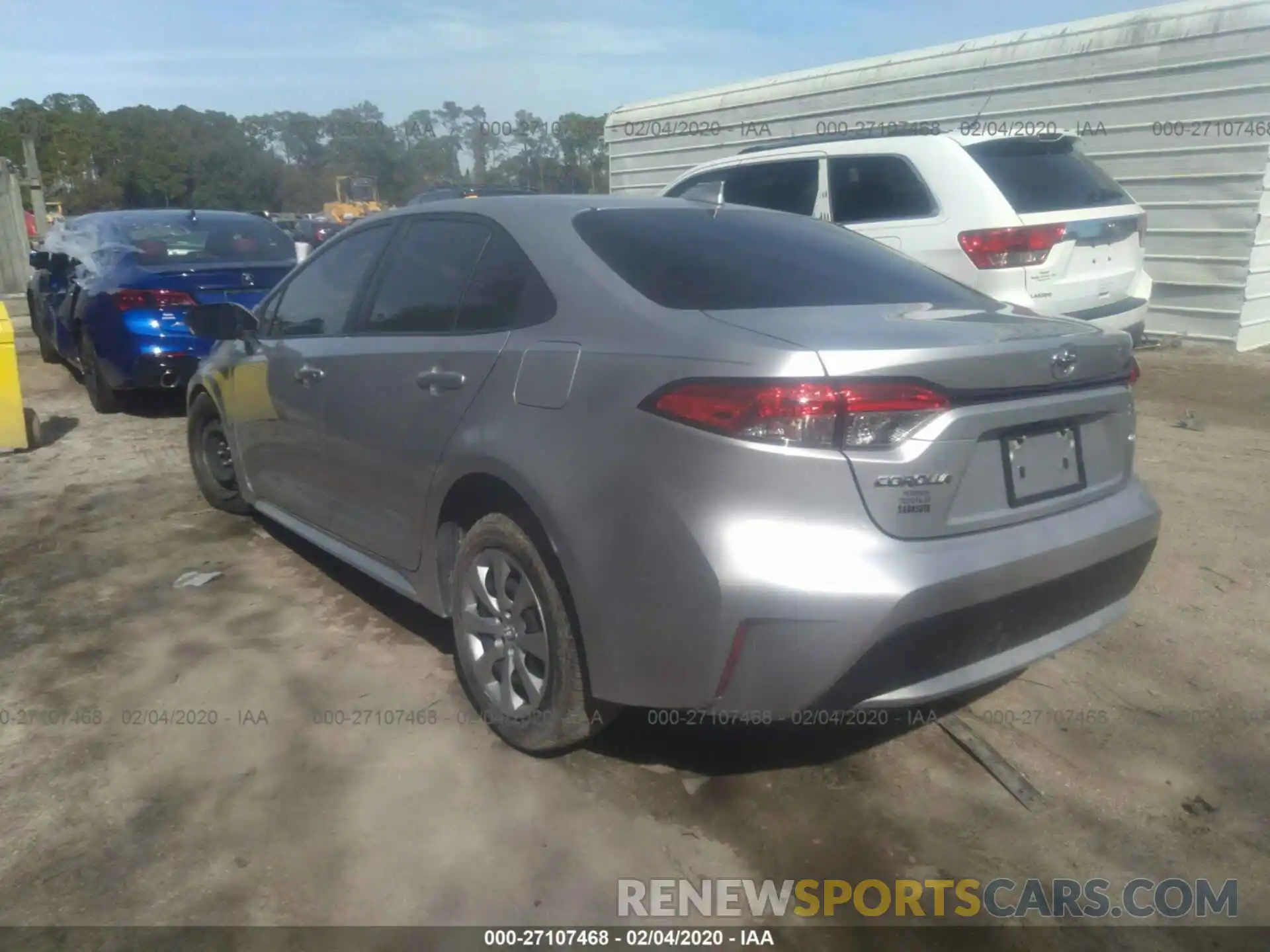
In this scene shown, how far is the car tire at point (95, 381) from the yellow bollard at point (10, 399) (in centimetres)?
71

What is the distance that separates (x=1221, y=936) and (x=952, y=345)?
1.49m

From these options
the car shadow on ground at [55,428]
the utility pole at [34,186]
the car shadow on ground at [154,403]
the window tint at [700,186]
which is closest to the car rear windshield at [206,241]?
the car shadow on ground at [154,403]

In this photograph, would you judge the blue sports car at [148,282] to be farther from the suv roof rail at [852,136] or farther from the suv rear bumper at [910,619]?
the suv rear bumper at [910,619]

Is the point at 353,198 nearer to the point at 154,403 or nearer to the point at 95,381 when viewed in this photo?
the point at 154,403

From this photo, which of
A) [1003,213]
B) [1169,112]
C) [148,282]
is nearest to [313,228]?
[148,282]

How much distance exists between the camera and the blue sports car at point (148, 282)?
705 centimetres

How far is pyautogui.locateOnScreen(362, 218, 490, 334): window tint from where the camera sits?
3.32 metres

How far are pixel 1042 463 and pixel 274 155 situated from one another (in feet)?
115

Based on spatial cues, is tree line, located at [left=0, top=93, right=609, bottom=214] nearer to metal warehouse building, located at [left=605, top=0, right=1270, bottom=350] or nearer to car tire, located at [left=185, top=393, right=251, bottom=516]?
metal warehouse building, located at [left=605, top=0, right=1270, bottom=350]

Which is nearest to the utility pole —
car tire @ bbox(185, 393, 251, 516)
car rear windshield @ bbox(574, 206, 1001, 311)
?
car tire @ bbox(185, 393, 251, 516)

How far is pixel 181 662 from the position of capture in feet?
12.4

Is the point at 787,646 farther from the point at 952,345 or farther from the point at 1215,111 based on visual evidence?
the point at 1215,111

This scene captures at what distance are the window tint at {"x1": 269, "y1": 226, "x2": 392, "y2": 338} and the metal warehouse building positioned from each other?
7771mm

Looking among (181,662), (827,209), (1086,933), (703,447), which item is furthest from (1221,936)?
(827,209)
